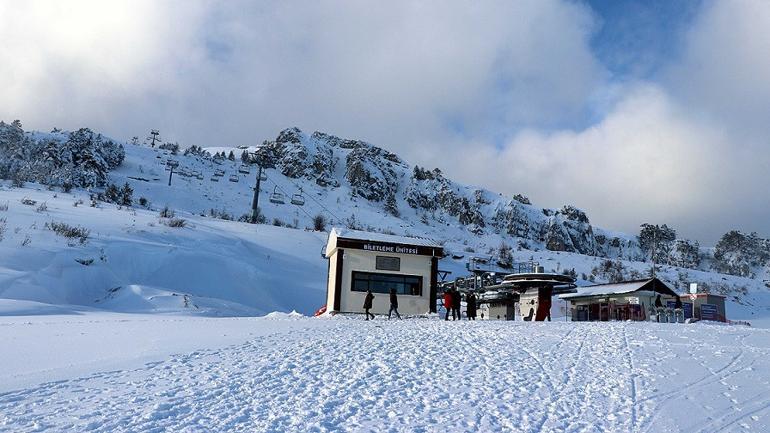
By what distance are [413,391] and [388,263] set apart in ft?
67.3

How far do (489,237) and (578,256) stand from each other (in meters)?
20.0

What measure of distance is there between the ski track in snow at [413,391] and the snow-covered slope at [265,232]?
16829mm

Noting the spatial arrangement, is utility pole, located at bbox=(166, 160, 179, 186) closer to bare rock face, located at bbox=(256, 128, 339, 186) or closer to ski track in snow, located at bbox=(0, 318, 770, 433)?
bare rock face, located at bbox=(256, 128, 339, 186)

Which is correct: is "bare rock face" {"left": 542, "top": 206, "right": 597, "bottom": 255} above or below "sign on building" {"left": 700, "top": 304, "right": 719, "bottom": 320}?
above

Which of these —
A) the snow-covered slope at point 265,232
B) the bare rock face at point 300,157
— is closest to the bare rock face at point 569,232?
the snow-covered slope at point 265,232

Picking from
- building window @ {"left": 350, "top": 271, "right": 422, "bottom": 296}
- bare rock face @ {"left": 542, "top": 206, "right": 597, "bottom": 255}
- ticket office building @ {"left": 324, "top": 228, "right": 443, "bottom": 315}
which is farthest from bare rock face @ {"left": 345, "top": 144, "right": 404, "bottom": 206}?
building window @ {"left": 350, "top": 271, "right": 422, "bottom": 296}

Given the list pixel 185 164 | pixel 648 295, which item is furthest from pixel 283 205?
pixel 648 295

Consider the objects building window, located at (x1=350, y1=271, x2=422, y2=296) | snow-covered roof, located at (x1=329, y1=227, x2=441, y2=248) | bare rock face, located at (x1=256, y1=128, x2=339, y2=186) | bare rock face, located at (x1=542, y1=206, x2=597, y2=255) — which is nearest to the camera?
building window, located at (x1=350, y1=271, x2=422, y2=296)

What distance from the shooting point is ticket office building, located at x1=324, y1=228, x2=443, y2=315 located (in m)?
28.4

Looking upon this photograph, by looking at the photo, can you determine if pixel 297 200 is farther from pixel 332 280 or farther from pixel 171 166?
pixel 332 280

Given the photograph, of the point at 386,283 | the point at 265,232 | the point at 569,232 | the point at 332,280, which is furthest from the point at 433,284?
the point at 569,232

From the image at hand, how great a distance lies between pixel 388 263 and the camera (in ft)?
95.7

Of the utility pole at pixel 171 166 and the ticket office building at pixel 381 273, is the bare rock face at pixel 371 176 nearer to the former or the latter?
the utility pole at pixel 171 166

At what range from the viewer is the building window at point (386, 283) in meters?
28.8
